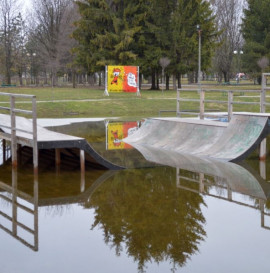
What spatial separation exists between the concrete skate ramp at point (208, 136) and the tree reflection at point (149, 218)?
8.53 ft

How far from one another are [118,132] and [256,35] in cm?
4843

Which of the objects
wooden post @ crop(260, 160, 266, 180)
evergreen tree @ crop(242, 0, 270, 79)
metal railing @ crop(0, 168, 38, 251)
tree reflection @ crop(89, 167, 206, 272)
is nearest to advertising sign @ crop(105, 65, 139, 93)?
wooden post @ crop(260, 160, 266, 180)

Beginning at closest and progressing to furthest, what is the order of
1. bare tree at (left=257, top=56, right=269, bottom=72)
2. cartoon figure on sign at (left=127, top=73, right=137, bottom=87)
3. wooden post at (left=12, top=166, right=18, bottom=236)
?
wooden post at (left=12, top=166, right=18, bottom=236) < cartoon figure on sign at (left=127, top=73, right=137, bottom=87) < bare tree at (left=257, top=56, right=269, bottom=72)

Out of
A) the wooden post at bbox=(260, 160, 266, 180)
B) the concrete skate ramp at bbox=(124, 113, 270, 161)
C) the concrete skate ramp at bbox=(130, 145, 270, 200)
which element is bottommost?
the wooden post at bbox=(260, 160, 266, 180)

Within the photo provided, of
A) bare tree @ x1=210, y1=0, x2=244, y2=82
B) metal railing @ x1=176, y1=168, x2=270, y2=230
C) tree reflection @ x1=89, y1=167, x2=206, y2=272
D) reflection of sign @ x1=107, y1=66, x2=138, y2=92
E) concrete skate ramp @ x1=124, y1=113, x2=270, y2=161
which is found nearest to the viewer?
tree reflection @ x1=89, y1=167, x2=206, y2=272

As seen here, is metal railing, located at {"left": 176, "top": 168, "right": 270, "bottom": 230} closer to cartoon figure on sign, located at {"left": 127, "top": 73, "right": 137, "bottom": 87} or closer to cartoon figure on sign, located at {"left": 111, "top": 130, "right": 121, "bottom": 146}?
cartoon figure on sign, located at {"left": 111, "top": 130, "right": 121, "bottom": 146}

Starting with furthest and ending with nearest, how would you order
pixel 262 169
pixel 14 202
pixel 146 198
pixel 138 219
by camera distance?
pixel 262 169 < pixel 146 198 < pixel 14 202 < pixel 138 219

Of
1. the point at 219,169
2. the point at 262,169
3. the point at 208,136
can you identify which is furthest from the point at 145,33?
the point at 219,169

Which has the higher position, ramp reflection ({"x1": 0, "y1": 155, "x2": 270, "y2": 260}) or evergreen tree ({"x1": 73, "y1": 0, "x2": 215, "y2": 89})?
evergreen tree ({"x1": 73, "y1": 0, "x2": 215, "y2": 89})

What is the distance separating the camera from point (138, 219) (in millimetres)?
7281

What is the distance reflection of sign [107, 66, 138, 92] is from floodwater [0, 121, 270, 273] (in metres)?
26.5

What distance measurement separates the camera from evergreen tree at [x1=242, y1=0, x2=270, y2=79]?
200ft

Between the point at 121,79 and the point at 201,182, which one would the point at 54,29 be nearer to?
the point at 121,79

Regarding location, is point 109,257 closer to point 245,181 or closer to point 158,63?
point 245,181
